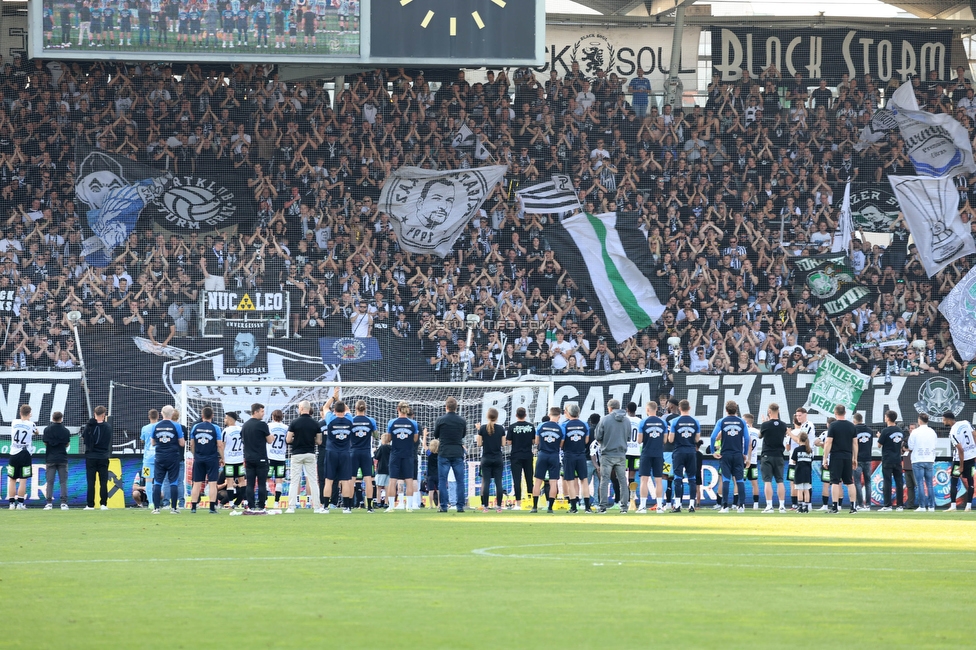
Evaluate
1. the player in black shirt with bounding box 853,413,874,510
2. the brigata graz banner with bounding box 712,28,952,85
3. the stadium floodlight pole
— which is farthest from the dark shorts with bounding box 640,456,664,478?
the brigata graz banner with bounding box 712,28,952,85

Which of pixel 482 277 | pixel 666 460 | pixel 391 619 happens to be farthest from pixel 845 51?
pixel 391 619

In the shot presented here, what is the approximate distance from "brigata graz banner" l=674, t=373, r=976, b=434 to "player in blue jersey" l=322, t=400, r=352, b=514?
8.84 m

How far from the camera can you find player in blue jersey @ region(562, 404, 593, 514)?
2081 cm

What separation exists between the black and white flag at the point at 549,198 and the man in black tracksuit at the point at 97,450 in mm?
12654

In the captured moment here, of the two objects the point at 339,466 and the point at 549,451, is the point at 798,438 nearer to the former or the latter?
the point at 549,451

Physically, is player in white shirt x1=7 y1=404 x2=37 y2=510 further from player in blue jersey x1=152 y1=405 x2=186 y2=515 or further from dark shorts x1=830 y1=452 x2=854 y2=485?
dark shorts x1=830 y1=452 x2=854 y2=485

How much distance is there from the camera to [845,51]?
34.4 metres

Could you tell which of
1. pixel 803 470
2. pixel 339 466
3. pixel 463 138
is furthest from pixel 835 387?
pixel 339 466

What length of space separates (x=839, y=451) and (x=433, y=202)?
1279cm

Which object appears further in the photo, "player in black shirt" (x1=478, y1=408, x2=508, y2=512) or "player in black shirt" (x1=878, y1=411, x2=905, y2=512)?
"player in black shirt" (x1=878, y1=411, x2=905, y2=512)

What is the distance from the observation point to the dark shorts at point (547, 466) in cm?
2077

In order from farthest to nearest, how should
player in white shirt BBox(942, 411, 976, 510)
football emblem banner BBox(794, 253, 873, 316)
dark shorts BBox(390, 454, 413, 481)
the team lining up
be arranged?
football emblem banner BBox(794, 253, 873, 316)
player in white shirt BBox(942, 411, 976, 510)
dark shorts BBox(390, 454, 413, 481)
the team lining up

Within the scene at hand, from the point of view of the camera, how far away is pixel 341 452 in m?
20.4

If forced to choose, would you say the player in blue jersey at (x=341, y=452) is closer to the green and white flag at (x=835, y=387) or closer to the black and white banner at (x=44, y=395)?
the black and white banner at (x=44, y=395)
